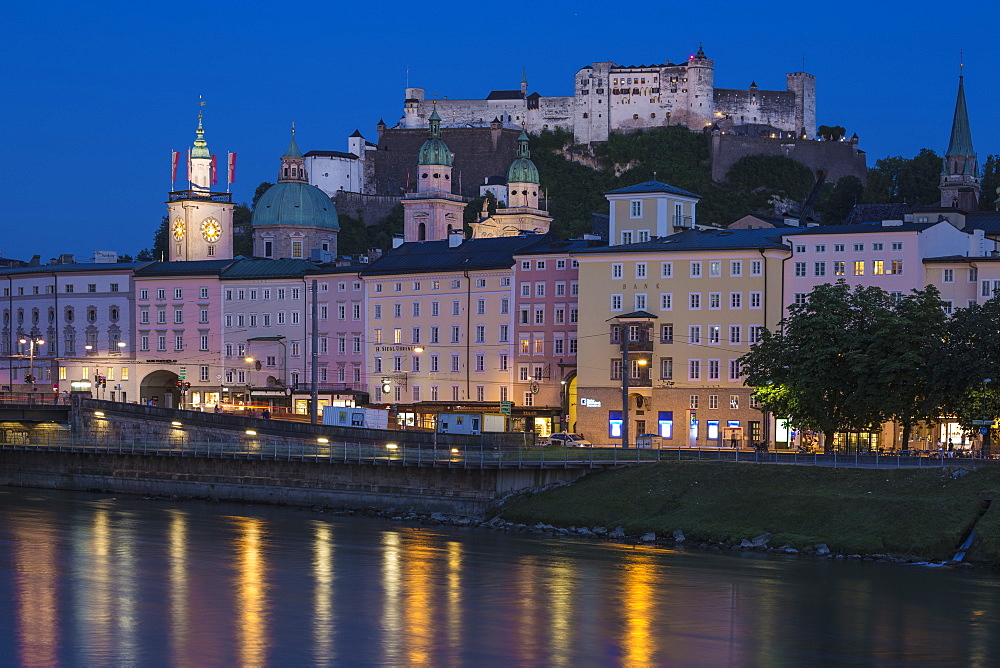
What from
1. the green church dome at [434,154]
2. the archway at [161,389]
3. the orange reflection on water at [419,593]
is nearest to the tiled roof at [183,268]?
the archway at [161,389]

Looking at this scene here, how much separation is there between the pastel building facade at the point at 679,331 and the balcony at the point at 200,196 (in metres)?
64.2

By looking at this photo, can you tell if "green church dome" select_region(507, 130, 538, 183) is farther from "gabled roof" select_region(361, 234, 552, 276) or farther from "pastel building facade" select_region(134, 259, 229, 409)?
"gabled roof" select_region(361, 234, 552, 276)

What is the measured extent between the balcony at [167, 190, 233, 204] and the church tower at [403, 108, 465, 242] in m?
16.1

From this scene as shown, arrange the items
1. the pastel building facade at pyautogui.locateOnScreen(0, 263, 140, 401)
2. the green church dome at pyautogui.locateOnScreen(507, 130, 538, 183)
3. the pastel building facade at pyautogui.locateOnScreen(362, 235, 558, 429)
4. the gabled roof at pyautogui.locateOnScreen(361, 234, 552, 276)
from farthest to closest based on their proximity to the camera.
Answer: the green church dome at pyautogui.locateOnScreen(507, 130, 538, 183) < the pastel building facade at pyautogui.locateOnScreen(0, 263, 140, 401) < the gabled roof at pyautogui.locateOnScreen(361, 234, 552, 276) < the pastel building facade at pyautogui.locateOnScreen(362, 235, 558, 429)

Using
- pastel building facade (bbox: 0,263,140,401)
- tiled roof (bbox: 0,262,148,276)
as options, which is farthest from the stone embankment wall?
tiled roof (bbox: 0,262,148,276)

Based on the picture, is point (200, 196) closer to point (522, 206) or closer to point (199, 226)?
point (199, 226)

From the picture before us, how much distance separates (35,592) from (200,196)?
106m

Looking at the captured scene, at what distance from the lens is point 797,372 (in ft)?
235

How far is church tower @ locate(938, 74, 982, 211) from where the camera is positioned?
13400 cm

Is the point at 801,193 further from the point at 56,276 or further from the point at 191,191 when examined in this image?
the point at 56,276

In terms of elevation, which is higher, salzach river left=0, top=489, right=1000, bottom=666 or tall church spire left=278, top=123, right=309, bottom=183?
tall church spire left=278, top=123, right=309, bottom=183

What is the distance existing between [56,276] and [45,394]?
31.4 metres

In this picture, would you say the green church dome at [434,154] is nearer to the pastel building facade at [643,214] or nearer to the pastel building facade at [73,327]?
the pastel building facade at [73,327]

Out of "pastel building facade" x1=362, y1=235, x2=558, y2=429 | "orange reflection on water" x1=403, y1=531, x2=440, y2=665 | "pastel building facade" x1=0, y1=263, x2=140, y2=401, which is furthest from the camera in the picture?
"pastel building facade" x1=0, y1=263, x2=140, y2=401
